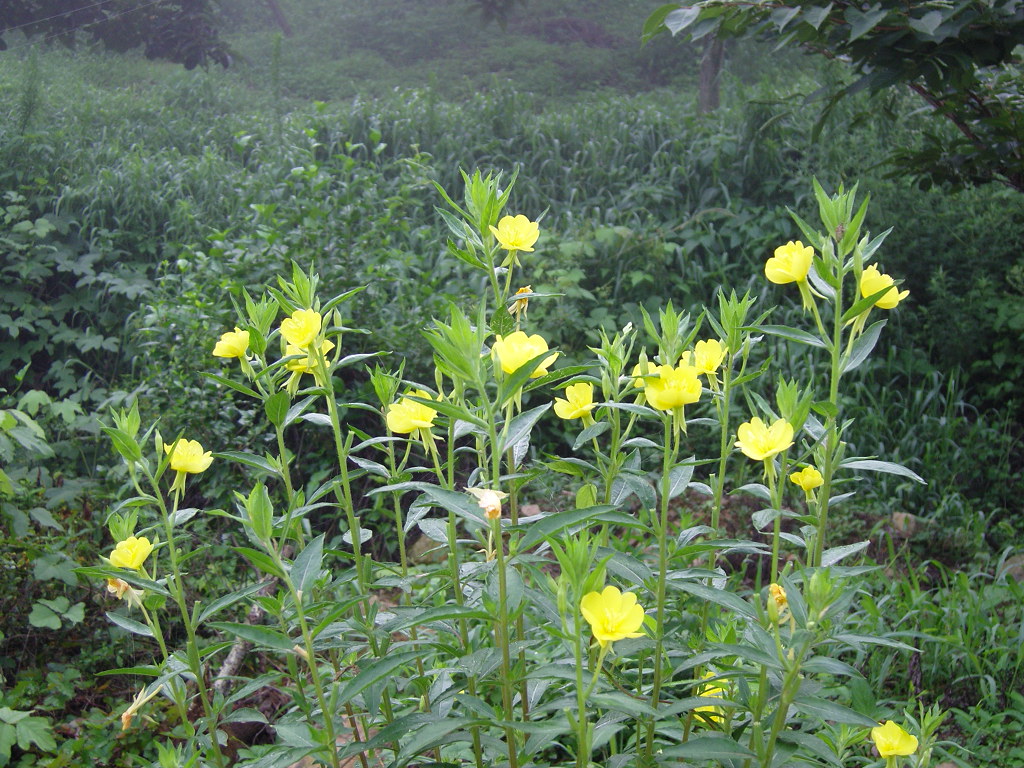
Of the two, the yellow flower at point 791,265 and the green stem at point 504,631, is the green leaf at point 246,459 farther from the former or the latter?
A: the yellow flower at point 791,265

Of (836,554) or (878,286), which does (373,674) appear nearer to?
(836,554)

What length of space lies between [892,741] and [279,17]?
11.3 m

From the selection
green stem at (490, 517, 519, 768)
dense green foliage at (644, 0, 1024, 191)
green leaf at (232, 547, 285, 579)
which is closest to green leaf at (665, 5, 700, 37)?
dense green foliage at (644, 0, 1024, 191)

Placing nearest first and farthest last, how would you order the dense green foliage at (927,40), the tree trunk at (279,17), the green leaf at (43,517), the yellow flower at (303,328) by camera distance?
the yellow flower at (303,328) → the dense green foliage at (927,40) → the green leaf at (43,517) → the tree trunk at (279,17)

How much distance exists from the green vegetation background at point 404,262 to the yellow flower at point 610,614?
1.71 meters

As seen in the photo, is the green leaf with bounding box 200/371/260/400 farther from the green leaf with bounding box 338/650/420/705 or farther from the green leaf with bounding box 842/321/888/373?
the green leaf with bounding box 842/321/888/373

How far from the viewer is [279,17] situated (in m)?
10.6

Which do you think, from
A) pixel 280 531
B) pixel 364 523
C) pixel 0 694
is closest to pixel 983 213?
pixel 364 523

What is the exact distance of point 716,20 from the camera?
2.37 m

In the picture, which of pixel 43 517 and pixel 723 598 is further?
pixel 43 517

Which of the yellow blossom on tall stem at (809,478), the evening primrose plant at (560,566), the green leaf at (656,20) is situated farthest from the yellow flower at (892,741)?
the green leaf at (656,20)

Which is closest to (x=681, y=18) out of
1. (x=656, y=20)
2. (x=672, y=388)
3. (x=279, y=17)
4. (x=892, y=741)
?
(x=656, y=20)

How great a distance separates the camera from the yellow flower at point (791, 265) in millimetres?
1078

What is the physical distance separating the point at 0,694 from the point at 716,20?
2.70 metres
